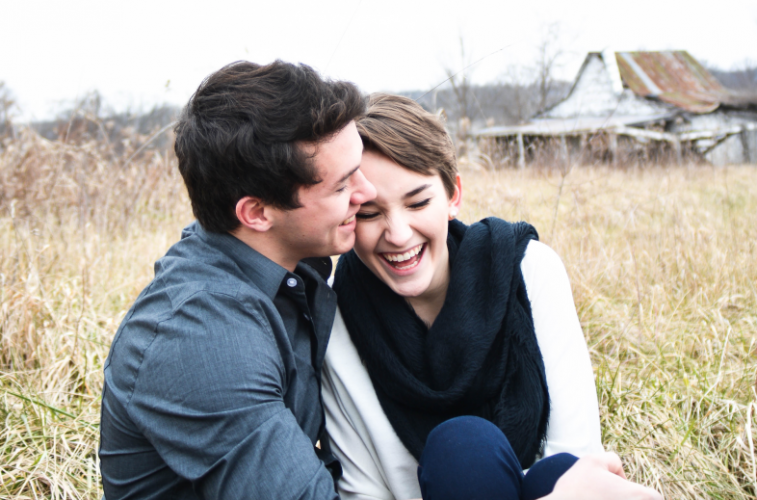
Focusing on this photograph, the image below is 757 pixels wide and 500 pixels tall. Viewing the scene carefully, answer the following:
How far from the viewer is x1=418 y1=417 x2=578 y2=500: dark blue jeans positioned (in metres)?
1.19

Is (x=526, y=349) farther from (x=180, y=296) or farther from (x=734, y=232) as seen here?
(x=734, y=232)

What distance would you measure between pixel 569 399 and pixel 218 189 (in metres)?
1.10

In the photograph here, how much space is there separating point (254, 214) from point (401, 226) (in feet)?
1.39

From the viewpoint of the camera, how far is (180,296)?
3.76 ft

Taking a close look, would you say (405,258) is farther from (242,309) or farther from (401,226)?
(242,309)

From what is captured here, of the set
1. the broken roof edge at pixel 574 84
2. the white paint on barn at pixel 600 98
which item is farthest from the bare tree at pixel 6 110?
the broken roof edge at pixel 574 84

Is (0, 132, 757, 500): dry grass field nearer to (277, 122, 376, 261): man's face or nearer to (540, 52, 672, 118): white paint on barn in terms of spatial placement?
(277, 122, 376, 261): man's face

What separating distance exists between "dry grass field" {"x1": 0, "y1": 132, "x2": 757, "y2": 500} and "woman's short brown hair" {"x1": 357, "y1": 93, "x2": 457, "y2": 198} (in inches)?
51.4

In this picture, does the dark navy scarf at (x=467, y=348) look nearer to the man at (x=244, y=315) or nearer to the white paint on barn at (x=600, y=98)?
the man at (x=244, y=315)

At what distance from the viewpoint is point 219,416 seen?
1.02 metres

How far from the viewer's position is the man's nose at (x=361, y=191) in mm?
1523

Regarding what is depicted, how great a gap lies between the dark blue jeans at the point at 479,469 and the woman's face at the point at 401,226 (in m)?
0.51

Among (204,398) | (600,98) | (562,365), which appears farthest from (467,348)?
(600,98)

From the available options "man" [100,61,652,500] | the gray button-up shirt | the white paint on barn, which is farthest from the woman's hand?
the white paint on barn
